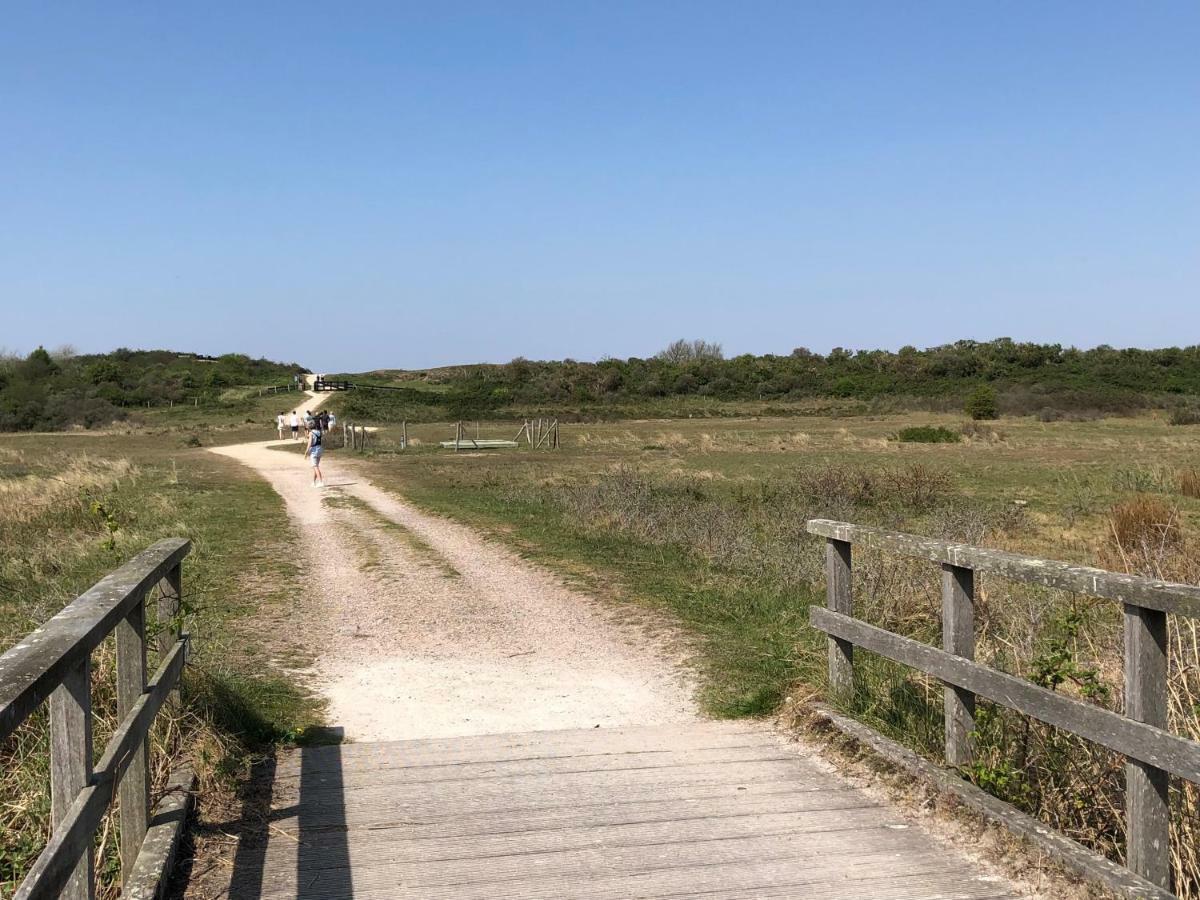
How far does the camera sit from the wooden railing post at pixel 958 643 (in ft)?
15.9

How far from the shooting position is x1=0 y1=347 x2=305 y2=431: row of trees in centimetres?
7244

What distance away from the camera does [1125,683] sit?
12.5 ft

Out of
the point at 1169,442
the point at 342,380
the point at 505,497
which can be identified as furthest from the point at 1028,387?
the point at 505,497

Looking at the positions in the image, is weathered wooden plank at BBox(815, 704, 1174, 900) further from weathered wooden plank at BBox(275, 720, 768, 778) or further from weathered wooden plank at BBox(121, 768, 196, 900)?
weathered wooden plank at BBox(121, 768, 196, 900)

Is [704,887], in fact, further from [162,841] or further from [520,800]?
[162,841]

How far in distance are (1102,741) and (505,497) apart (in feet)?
60.0

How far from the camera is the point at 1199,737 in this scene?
4559mm

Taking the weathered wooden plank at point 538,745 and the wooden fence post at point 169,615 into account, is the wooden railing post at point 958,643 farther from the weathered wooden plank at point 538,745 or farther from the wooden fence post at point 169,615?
the wooden fence post at point 169,615

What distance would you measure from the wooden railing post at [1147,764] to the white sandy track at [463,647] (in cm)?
314

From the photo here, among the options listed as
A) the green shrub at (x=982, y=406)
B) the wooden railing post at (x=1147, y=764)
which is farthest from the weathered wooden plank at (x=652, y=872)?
the green shrub at (x=982, y=406)

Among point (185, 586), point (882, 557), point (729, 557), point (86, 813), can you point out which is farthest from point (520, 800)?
point (729, 557)

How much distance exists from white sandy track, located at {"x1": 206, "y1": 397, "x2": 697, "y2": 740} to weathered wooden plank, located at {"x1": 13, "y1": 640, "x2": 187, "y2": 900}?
236 cm

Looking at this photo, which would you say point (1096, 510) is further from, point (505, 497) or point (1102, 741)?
point (1102, 741)

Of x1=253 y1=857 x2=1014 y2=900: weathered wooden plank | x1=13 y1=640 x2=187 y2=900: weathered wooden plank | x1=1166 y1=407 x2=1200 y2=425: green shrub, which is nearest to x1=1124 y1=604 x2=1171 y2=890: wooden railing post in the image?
x1=253 y1=857 x2=1014 y2=900: weathered wooden plank
